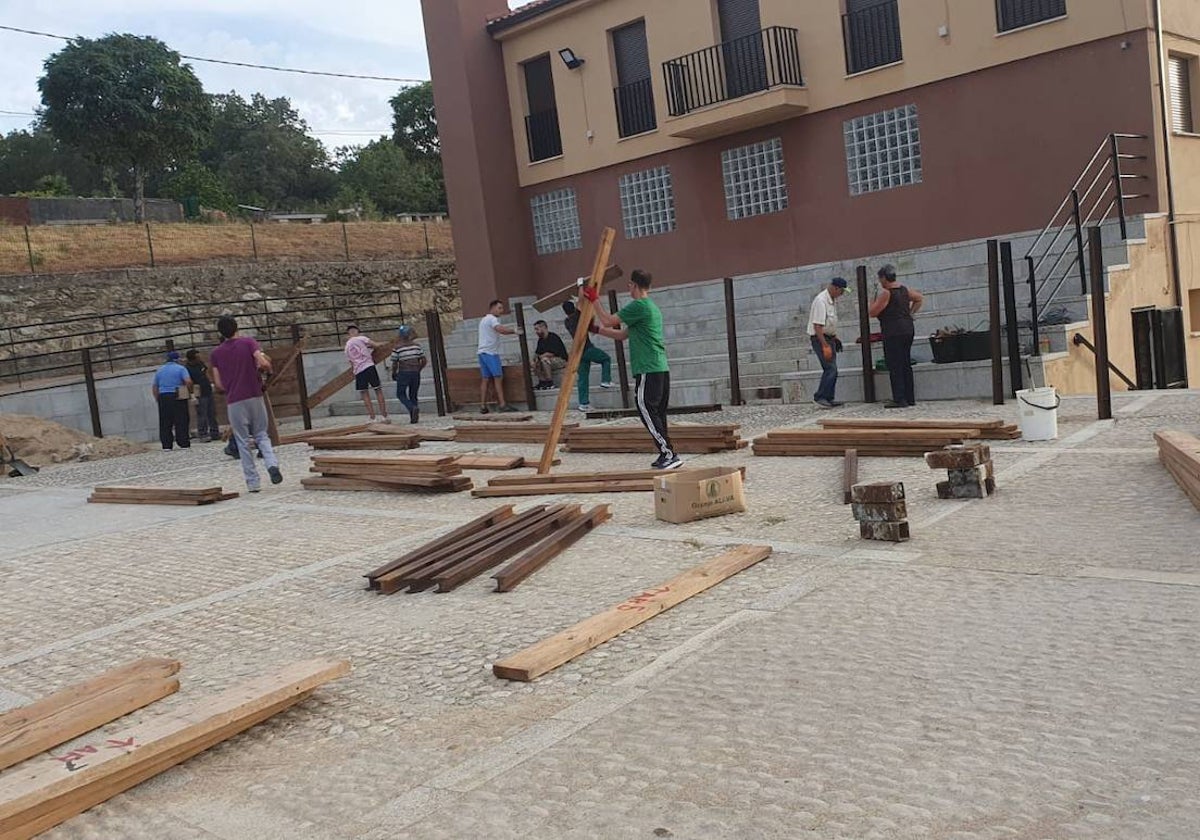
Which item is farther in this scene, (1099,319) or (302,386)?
(302,386)

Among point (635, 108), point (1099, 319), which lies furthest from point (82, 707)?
point (635, 108)

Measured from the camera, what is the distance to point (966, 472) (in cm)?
757

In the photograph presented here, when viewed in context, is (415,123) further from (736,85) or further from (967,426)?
(967,426)

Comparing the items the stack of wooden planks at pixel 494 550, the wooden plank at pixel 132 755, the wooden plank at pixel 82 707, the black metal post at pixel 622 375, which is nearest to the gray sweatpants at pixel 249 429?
the stack of wooden planks at pixel 494 550

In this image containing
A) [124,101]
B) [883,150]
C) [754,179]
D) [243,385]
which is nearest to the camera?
[243,385]

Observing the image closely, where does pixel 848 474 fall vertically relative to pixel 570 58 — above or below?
below

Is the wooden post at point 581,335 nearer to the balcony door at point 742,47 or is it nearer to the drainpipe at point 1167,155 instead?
the drainpipe at point 1167,155

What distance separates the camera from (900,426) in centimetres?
1024

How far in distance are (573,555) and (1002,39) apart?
1430 cm

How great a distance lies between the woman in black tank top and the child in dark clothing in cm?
1143

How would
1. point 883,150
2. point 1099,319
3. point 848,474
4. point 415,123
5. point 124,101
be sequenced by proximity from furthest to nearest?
point 415,123 → point 124,101 → point 883,150 → point 1099,319 → point 848,474

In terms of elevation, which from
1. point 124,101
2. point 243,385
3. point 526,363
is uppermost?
point 124,101

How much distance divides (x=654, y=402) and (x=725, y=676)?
5937 mm

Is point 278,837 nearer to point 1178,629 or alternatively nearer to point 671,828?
point 671,828
